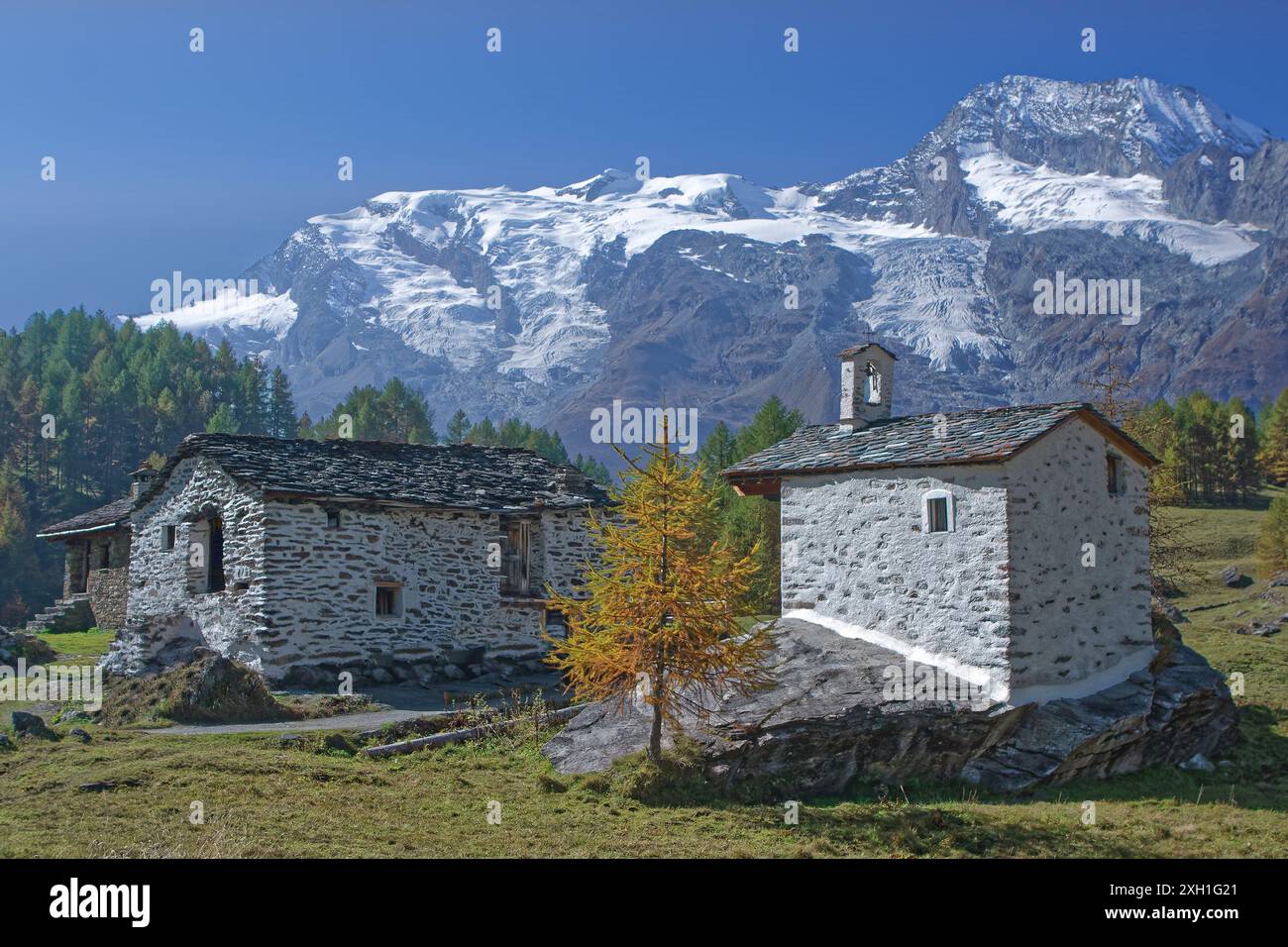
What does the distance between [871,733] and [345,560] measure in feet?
47.5

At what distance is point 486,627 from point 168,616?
8.08m

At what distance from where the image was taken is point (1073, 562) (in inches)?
890

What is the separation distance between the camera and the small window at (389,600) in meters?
29.6

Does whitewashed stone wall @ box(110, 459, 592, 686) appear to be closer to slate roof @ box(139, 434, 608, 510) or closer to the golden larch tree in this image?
slate roof @ box(139, 434, 608, 510)

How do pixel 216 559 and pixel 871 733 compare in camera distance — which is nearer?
pixel 871 733

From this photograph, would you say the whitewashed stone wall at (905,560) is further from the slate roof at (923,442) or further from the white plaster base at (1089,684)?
the white plaster base at (1089,684)

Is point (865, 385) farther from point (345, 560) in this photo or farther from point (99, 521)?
point (99, 521)

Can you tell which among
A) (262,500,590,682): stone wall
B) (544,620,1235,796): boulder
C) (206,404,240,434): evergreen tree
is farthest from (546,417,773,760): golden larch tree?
(206,404,240,434): evergreen tree

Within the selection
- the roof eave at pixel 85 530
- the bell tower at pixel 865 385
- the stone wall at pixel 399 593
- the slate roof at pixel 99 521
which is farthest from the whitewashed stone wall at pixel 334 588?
the slate roof at pixel 99 521

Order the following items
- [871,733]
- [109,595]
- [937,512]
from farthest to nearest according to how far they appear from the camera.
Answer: [109,595] < [937,512] < [871,733]

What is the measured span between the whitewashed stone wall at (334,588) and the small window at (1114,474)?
12.7 metres

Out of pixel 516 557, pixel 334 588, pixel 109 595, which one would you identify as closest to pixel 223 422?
pixel 109 595
